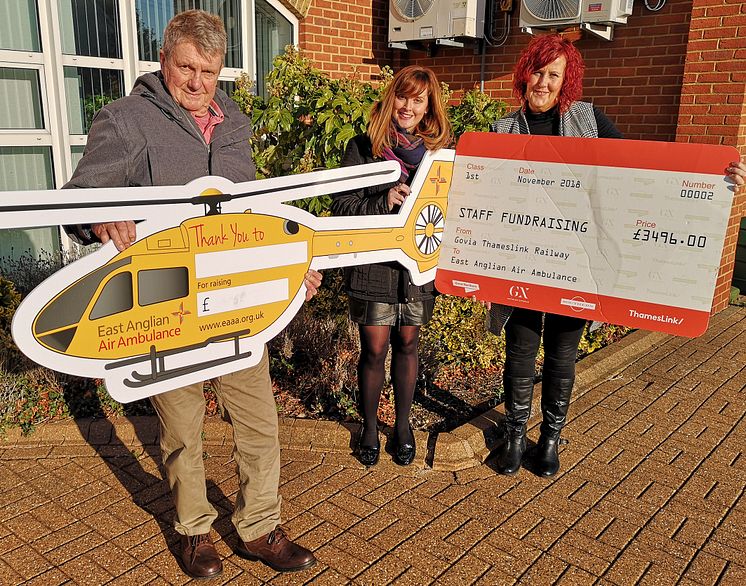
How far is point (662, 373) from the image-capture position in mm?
5113

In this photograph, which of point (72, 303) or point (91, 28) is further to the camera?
point (91, 28)

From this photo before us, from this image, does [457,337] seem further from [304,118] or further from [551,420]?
[304,118]

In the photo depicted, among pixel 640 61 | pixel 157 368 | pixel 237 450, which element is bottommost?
pixel 237 450

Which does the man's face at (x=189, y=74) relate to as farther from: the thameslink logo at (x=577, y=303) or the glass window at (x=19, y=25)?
the glass window at (x=19, y=25)

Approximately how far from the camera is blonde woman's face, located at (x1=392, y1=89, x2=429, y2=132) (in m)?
3.10

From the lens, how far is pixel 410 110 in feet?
10.2

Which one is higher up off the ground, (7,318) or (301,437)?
(7,318)

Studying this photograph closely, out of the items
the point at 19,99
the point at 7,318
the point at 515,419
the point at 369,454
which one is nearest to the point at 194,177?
the point at 369,454

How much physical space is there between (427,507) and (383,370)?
71 centimetres

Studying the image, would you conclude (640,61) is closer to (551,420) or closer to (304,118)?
(304,118)

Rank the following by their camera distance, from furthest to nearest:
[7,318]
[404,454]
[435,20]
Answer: [435,20]
[7,318]
[404,454]

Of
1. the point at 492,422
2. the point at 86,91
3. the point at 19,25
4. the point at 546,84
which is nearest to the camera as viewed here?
the point at 546,84

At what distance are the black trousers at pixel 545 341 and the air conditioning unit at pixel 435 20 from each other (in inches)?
179

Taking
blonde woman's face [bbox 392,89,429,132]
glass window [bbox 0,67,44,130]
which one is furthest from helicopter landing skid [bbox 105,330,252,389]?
glass window [bbox 0,67,44,130]
